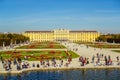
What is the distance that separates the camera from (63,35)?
140375 mm

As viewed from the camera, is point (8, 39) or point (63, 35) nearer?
point (8, 39)

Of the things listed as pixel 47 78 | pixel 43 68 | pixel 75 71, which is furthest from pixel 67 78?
pixel 43 68

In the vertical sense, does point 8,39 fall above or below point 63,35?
above

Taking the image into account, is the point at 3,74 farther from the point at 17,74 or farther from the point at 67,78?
the point at 67,78

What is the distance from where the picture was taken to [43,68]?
2042 centimetres

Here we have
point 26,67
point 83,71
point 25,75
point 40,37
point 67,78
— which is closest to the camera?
point 67,78

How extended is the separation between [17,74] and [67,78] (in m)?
3.50

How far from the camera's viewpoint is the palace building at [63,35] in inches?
5531

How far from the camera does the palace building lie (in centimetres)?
14050

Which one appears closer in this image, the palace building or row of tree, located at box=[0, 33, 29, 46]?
row of tree, located at box=[0, 33, 29, 46]

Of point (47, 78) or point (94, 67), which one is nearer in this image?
point (47, 78)

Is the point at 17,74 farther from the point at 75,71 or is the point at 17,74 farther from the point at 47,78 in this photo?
the point at 75,71

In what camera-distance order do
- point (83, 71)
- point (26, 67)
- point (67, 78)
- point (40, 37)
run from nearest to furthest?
point (67, 78), point (83, 71), point (26, 67), point (40, 37)

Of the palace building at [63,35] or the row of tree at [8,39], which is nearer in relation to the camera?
the row of tree at [8,39]
